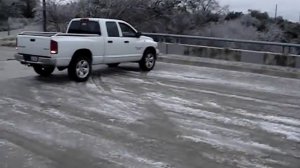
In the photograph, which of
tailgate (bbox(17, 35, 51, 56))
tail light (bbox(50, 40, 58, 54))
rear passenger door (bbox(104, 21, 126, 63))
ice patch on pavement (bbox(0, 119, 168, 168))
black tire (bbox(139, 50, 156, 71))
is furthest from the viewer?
black tire (bbox(139, 50, 156, 71))

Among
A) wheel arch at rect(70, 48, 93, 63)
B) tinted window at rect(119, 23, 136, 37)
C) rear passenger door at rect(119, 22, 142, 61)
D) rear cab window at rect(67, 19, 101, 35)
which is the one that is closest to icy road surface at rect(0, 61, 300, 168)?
wheel arch at rect(70, 48, 93, 63)

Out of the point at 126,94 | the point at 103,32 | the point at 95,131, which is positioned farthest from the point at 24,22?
the point at 95,131

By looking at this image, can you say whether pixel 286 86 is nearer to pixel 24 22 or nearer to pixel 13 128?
pixel 13 128

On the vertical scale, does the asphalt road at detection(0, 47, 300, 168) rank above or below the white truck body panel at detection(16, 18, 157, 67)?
below

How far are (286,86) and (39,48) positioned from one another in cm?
709

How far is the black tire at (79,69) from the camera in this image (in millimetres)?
12195

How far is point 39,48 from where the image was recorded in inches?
467

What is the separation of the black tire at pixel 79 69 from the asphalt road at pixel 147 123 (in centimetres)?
28

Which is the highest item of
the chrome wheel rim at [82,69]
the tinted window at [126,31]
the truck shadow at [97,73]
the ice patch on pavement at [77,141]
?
the tinted window at [126,31]

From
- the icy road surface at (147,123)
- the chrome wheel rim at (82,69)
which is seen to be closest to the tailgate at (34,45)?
the icy road surface at (147,123)

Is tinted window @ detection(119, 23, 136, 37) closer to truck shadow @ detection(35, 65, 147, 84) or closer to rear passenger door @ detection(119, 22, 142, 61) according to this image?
rear passenger door @ detection(119, 22, 142, 61)

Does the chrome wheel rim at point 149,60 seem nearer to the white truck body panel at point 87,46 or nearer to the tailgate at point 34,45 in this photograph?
the white truck body panel at point 87,46

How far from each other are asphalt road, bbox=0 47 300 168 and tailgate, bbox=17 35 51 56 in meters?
0.82

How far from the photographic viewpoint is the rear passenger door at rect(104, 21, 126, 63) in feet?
43.9
